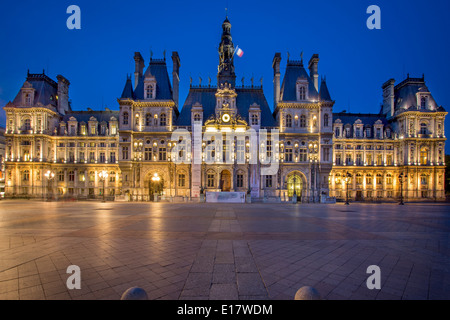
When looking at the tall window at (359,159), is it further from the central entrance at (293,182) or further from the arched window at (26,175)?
the arched window at (26,175)

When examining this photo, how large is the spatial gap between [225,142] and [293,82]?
18933mm

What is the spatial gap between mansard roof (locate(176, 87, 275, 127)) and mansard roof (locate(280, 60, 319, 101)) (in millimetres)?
4553

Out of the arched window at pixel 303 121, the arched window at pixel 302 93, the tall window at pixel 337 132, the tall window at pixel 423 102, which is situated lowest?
the tall window at pixel 337 132

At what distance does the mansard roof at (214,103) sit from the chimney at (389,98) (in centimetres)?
2827

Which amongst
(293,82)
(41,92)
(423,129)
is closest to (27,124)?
(41,92)

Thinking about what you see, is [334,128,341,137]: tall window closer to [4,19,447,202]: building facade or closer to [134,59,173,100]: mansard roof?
[4,19,447,202]: building facade

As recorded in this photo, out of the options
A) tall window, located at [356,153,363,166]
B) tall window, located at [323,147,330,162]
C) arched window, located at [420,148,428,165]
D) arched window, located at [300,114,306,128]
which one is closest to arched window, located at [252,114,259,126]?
arched window, located at [300,114,306,128]

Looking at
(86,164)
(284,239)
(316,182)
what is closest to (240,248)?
(284,239)

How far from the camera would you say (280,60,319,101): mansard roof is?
43.0 meters

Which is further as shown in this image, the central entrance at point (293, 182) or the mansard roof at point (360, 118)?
the mansard roof at point (360, 118)

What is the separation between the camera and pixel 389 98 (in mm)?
49719

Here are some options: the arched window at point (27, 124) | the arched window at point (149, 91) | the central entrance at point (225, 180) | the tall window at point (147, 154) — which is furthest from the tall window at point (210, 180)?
the arched window at point (27, 124)

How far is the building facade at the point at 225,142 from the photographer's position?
1591 inches

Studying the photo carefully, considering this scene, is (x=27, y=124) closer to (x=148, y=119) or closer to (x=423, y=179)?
Answer: (x=148, y=119)
